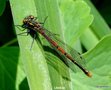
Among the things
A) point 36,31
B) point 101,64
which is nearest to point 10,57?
point 36,31

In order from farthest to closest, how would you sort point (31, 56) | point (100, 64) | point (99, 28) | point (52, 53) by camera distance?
point (99, 28) → point (100, 64) → point (52, 53) → point (31, 56)

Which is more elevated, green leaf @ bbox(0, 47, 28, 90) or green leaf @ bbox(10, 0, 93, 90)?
green leaf @ bbox(10, 0, 93, 90)

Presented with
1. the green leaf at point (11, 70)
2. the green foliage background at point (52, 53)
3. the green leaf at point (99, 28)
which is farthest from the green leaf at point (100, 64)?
the green leaf at point (11, 70)

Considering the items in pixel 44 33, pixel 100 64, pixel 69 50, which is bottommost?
pixel 100 64

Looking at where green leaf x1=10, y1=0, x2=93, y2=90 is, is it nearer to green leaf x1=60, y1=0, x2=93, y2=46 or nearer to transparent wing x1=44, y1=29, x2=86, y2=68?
transparent wing x1=44, y1=29, x2=86, y2=68

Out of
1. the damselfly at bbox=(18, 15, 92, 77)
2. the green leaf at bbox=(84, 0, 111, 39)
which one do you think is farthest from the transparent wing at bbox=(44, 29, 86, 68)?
the green leaf at bbox=(84, 0, 111, 39)

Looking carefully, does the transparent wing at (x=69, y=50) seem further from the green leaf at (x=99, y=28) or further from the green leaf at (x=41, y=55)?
the green leaf at (x=99, y=28)

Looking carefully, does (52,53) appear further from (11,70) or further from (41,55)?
(11,70)

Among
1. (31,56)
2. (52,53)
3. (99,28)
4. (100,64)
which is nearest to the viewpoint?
(31,56)

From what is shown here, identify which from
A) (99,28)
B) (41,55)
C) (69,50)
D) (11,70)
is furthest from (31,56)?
(99,28)
